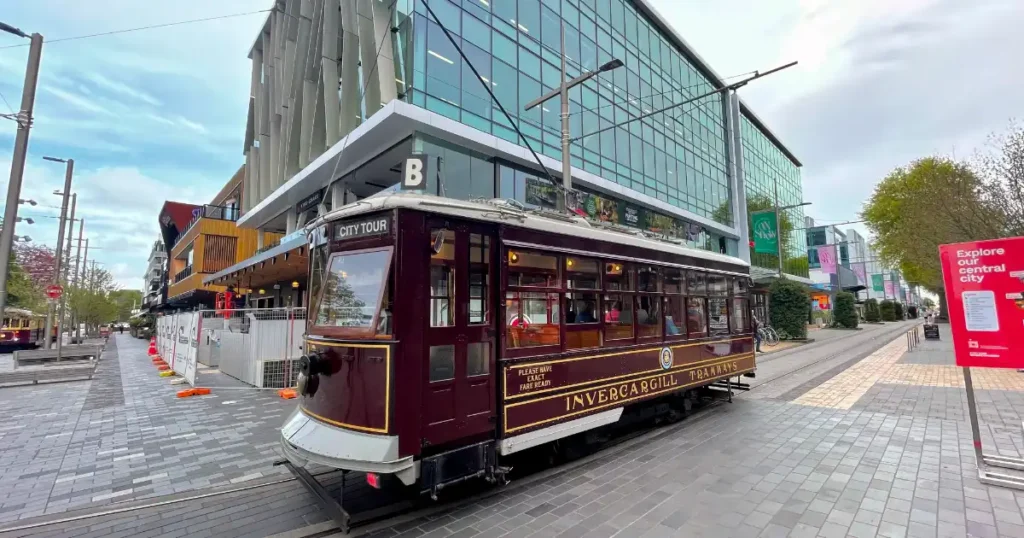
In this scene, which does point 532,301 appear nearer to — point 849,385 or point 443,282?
point 443,282

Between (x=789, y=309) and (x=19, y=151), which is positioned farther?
(x=789, y=309)

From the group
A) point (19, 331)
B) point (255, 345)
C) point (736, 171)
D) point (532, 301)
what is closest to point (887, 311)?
point (736, 171)

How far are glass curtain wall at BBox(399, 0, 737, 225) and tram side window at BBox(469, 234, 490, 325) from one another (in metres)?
4.99

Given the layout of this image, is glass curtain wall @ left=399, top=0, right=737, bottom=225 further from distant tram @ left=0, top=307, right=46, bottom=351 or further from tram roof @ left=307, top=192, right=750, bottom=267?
distant tram @ left=0, top=307, right=46, bottom=351

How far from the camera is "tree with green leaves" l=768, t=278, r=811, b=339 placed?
78.6 feet

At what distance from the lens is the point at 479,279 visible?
471cm

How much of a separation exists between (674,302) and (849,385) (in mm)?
7132

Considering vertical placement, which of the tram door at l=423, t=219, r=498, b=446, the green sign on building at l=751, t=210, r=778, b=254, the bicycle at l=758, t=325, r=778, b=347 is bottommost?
the bicycle at l=758, t=325, r=778, b=347

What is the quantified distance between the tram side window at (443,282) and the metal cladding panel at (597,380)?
0.92 m

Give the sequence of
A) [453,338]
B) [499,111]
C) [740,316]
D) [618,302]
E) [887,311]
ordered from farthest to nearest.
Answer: [887,311]
[499,111]
[740,316]
[618,302]
[453,338]

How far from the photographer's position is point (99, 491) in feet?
16.0

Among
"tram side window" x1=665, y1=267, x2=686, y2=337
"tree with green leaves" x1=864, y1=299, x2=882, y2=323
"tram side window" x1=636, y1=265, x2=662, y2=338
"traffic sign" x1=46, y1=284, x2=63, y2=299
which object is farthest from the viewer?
"tree with green leaves" x1=864, y1=299, x2=882, y2=323

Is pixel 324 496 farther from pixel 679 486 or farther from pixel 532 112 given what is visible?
pixel 532 112

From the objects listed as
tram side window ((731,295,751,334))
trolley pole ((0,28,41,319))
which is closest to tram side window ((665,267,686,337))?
tram side window ((731,295,751,334))
